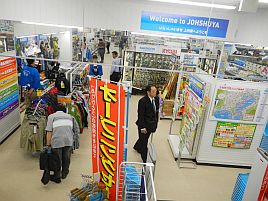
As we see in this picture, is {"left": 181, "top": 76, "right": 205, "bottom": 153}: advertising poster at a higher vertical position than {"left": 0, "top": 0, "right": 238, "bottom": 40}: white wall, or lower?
lower

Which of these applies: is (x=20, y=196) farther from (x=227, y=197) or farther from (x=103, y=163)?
(x=227, y=197)

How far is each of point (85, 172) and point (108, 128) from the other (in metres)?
2.23

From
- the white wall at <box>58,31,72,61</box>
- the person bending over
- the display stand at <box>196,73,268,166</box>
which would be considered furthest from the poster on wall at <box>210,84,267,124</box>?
the white wall at <box>58,31,72,61</box>

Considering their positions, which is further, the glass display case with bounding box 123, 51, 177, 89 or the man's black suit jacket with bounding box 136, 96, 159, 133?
the glass display case with bounding box 123, 51, 177, 89

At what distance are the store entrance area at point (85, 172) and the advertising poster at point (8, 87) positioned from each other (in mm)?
808

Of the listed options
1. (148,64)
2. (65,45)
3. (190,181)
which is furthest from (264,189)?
(65,45)

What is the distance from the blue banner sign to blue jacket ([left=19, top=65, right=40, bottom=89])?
3209mm

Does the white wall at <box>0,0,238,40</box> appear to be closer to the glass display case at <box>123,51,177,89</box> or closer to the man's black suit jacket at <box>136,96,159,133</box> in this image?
the man's black suit jacket at <box>136,96,159,133</box>

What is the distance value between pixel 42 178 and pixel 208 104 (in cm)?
371

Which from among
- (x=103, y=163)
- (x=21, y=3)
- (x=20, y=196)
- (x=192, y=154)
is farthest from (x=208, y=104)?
(x=21, y=3)

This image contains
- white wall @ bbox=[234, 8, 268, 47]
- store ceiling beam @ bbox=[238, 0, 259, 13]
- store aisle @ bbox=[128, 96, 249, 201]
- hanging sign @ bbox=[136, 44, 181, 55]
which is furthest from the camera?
hanging sign @ bbox=[136, 44, 181, 55]

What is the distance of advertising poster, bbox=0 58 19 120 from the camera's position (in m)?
5.39

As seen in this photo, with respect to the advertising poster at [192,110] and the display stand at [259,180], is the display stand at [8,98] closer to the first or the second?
the advertising poster at [192,110]

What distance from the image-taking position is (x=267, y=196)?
2.37m
